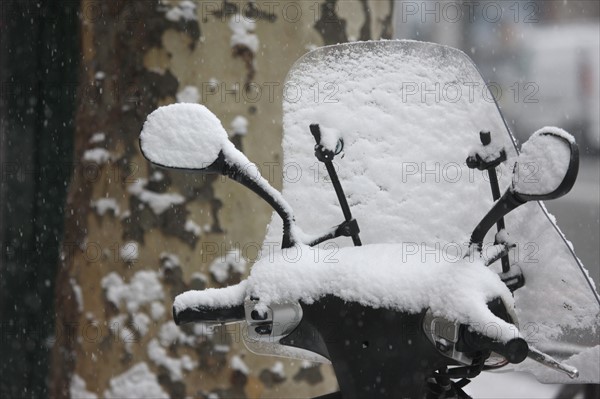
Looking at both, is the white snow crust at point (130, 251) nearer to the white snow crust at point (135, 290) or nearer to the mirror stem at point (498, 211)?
the white snow crust at point (135, 290)

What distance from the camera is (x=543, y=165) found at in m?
1.08

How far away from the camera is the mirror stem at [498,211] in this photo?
1100 millimetres

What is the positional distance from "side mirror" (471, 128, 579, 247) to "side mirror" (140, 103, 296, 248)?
0.36 m

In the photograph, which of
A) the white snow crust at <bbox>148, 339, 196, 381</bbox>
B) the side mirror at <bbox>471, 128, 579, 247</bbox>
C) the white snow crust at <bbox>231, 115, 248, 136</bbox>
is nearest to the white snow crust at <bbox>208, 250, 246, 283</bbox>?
the white snow crust at <bbox>148, 339, 196, 381</bbox>

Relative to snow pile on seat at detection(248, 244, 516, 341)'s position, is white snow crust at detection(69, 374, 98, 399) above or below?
below

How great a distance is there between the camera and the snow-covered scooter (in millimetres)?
1113

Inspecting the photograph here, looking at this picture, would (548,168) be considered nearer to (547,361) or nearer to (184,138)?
(547,361)

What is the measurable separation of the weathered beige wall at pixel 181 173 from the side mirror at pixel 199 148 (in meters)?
1.81

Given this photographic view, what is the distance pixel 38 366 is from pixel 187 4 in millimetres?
1834

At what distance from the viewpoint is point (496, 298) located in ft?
3.76

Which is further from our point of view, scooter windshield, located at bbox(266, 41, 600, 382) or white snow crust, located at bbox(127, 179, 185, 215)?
white snow crust, located at bbox(127, 179, 185, 215)

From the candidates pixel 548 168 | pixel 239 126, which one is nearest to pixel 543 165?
pixel 548 168

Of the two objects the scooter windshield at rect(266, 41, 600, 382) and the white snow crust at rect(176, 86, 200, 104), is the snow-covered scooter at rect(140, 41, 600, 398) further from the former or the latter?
the white snow crust at rect(176, 86, 200, 104)

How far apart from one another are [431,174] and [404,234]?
4.3 inches
